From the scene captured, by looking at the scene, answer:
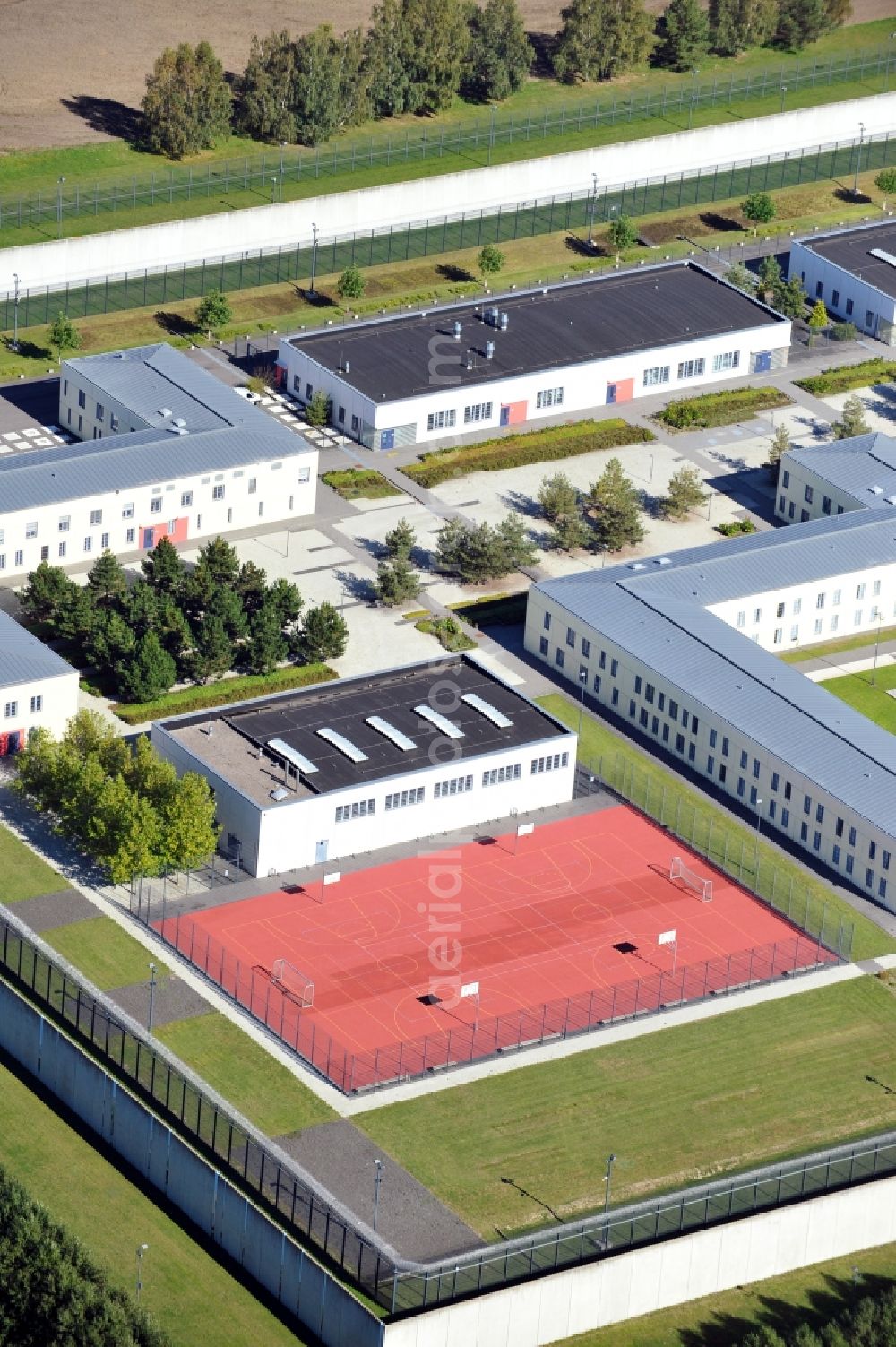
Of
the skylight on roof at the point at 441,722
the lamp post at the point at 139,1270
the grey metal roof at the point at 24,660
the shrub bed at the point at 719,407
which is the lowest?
the lamp post at the point at 139,1270

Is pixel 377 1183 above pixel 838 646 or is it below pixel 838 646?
below

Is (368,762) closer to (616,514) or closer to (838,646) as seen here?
(616,514)

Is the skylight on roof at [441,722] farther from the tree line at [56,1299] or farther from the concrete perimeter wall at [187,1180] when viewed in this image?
the tree line at [56,1299]

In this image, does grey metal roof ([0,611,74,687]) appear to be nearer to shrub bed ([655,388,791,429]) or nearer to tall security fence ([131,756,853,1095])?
tall security fence ([131,756,853,1095])

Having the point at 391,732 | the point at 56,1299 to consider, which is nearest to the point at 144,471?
the point at 391,732

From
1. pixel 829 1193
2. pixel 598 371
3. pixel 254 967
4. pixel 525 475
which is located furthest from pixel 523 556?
pixel 829 1193

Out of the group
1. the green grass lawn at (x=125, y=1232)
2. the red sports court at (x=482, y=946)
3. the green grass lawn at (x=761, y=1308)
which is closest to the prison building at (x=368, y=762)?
the red sports court at (x=482, y=946)
